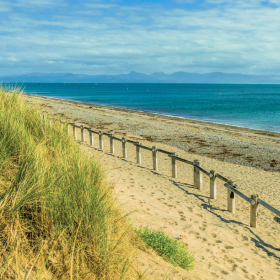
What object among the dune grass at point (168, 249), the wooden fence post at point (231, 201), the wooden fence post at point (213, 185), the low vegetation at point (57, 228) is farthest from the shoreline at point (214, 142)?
the low vegetation at point (57, 228)

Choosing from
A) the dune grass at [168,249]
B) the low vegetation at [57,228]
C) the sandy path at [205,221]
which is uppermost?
the low vegetation at [57,228]

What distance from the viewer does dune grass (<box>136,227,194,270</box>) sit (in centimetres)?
425

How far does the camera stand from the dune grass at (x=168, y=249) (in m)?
4.25

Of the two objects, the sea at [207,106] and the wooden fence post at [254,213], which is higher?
the sea at [207,106]

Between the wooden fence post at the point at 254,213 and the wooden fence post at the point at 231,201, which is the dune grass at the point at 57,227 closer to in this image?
the wooden fence post at the point at 254,213

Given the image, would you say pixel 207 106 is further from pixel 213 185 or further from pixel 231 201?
pixel 231 201

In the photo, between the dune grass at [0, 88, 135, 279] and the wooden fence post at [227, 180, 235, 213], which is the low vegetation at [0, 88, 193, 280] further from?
the wooden fence post at [227, 180, 235, 213]

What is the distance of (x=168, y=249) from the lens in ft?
14.5

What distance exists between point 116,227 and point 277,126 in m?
30.3

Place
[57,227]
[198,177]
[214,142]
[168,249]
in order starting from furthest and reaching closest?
[214,142] < [198,177] < [168,249] < [57,227]

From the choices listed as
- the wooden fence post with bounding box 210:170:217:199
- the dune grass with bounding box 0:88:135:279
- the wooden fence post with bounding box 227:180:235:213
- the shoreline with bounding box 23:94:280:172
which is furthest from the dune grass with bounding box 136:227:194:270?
the shoreline with bounding box 23:94:280:172

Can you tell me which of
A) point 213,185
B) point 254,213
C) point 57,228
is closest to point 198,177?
point 213,185

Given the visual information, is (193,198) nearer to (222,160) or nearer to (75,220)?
(75,220)

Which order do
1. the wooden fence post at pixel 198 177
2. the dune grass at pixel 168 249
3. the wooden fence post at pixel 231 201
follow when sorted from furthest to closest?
the wooden fence post at pixel 198 177, the wooden fence post at pixel 231 201, the dune grass at pixel 168 249
